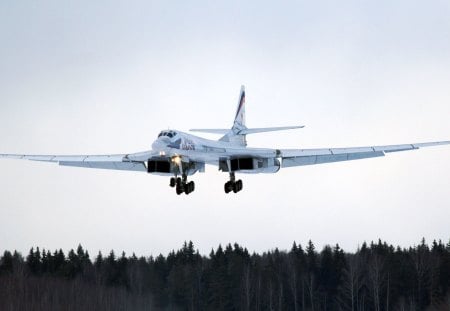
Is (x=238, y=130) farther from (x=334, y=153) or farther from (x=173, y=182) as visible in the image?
(x=173, y=182)

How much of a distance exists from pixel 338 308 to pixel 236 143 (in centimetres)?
5083

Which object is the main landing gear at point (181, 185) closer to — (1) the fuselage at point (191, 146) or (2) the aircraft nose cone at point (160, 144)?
(1) the fuselage at point (191, 146)

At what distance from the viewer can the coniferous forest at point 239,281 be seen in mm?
106625

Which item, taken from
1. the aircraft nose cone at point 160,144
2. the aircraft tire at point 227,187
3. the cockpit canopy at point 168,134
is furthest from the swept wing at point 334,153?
the aircraft nose cone at point 160,144

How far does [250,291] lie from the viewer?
11325 centimetres

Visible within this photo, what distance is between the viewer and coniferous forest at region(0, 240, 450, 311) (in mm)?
106625

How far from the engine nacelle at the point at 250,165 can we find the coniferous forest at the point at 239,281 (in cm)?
4640

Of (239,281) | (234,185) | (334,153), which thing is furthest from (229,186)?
(239,281)

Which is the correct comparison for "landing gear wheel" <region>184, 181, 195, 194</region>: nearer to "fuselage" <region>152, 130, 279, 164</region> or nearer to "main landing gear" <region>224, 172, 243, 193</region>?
"fuselage" <region>152, 130, 279, 164</region>

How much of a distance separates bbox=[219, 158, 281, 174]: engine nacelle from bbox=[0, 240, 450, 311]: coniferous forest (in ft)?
152

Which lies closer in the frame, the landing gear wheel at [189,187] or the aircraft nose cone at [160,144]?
the aircraft nose cone at [160,144]

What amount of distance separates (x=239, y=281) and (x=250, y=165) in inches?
2292

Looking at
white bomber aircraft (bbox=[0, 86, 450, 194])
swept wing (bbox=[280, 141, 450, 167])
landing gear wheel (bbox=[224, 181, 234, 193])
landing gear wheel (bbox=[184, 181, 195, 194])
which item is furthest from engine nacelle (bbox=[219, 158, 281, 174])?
landing gear wheel (bbox=[184, 181, 195, 194])

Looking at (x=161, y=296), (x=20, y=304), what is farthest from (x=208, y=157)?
(x=161, y=296)
